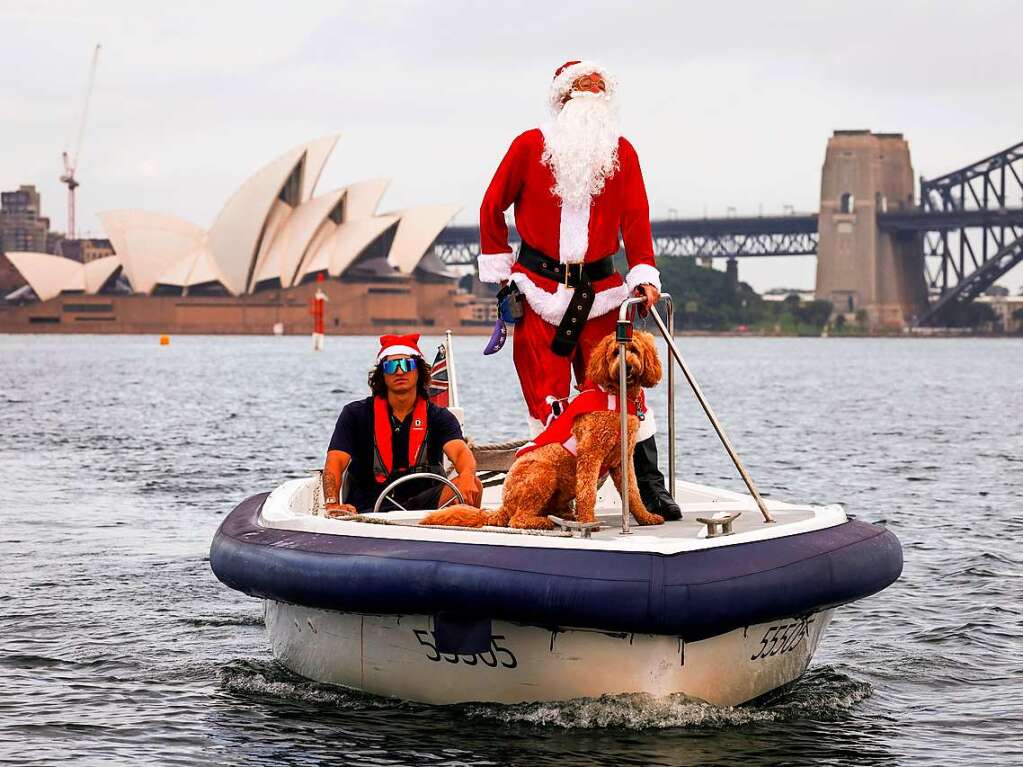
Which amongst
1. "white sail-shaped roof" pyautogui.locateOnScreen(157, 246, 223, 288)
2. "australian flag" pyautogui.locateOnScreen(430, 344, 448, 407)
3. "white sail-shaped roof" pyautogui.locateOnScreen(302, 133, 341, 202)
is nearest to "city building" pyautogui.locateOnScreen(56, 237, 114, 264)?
"white sail-shaped roof" pyautogui.locateOnScreen(157, 246, 223, 288)

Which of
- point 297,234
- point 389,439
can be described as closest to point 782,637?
point 389,439

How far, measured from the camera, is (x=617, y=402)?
6895 millimetres

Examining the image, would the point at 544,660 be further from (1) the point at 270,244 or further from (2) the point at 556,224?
(1) the point at 270,244

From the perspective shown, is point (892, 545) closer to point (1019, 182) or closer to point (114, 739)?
point (114, 739)

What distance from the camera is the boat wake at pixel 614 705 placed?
6508mm

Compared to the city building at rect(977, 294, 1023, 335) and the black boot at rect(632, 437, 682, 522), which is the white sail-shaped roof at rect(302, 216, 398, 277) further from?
the black boot at rect(632, 437, 682, 522)

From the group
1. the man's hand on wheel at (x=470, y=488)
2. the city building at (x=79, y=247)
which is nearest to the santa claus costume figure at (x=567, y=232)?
the man's hand on wheel at (x=470, y=488)

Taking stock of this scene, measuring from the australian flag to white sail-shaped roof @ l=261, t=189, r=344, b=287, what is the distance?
87012 mm

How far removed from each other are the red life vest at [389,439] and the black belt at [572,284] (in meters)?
0.69

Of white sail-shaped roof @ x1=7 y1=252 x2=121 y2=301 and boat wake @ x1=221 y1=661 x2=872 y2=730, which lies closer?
boat wake @ x1=221 y1=661 x2=872 y2=730

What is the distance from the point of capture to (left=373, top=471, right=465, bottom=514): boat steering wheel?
7.52 meters

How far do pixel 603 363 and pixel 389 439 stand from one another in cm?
146

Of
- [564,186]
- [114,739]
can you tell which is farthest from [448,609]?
[564,186]

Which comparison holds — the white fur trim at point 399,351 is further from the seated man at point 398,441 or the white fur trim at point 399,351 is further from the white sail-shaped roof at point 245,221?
the white sail-shaped roof at point 245,221
